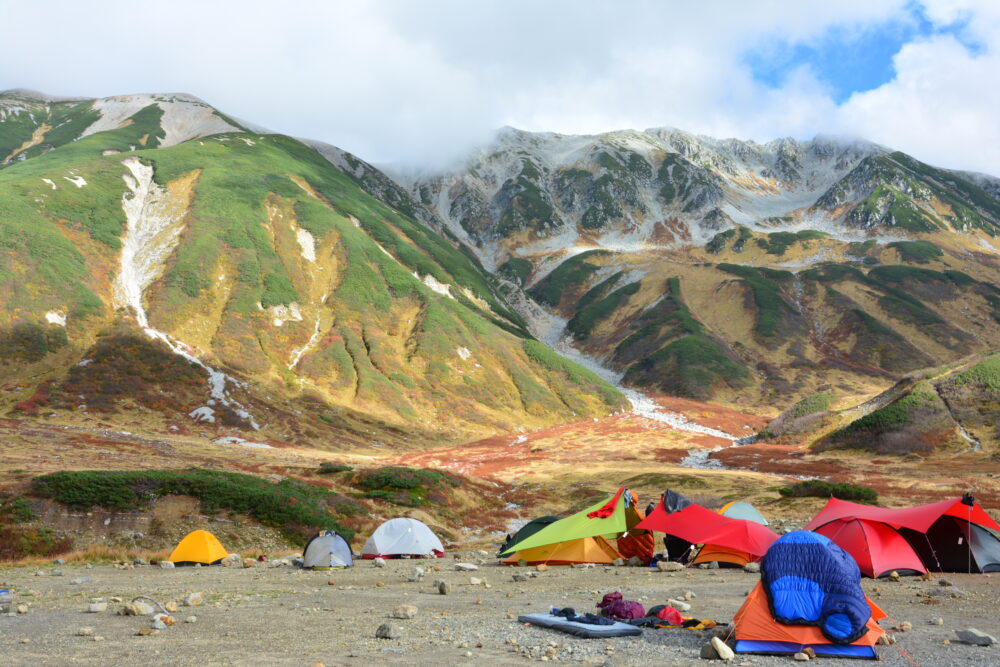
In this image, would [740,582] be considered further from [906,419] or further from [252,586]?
[906,419]

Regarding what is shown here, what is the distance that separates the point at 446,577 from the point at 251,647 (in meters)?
10.8

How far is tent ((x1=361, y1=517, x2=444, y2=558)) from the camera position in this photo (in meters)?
27.8

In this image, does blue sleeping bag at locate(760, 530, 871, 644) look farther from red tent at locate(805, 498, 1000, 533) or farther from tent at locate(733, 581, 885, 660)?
red tent at locate(805, 498, 1000, 533)

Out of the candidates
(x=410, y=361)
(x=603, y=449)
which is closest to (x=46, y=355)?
(x=410, y=361)

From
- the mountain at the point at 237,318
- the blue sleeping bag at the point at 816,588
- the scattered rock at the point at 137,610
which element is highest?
the mountain at the point at 237,318

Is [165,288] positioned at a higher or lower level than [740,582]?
higher

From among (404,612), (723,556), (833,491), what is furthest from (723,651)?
(833,491)

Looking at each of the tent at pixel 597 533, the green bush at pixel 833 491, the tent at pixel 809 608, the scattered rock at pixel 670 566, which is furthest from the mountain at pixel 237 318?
the tent at pixel 809 608

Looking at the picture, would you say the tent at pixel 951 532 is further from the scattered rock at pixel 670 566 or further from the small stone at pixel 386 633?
the small stone at pixel 386 633

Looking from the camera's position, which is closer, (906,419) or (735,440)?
(906,419)

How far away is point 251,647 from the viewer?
405 inches

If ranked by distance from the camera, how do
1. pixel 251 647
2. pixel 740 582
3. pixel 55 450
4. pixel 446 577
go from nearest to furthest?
1. pixel 251 647
2. pixel 740 582
3. pixel 446 577
4. pixel 55 450

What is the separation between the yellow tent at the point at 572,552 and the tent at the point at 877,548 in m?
8.31

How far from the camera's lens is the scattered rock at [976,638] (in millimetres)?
10125
